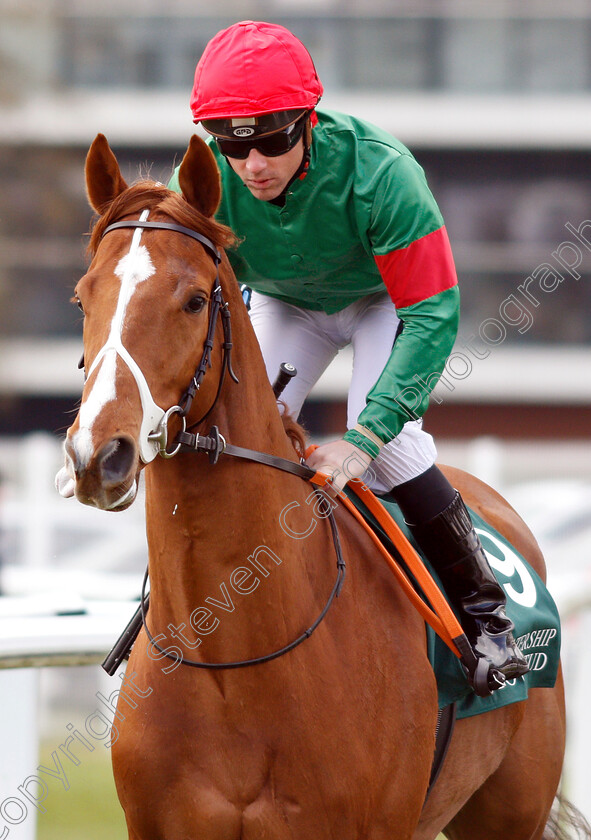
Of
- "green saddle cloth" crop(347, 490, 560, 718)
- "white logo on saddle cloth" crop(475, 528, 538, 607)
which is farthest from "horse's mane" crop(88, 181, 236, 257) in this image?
"white logo on saddle cloth" crop(475, 528, 538, 607)

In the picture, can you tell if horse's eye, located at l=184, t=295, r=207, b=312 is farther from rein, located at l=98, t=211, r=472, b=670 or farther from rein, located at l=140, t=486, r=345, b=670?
rein, located at l=140, t=486, r=345, b=670

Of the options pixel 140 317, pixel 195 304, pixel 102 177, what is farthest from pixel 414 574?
pixel 102 177

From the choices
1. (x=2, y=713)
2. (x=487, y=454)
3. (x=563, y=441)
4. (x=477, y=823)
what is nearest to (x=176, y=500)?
(x=2, y=713)

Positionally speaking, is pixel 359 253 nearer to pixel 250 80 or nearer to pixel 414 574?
pixel 250 80

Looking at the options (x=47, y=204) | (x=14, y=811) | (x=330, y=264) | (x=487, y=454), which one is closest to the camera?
(x=330, y=264)

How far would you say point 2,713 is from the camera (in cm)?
339

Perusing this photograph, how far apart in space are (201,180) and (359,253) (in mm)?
707

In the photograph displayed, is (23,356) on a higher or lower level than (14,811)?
lower

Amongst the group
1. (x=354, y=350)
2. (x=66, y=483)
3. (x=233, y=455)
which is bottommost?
(x=354, y=350)

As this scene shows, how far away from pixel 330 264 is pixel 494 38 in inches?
693

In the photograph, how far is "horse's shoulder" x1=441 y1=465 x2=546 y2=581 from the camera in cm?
388

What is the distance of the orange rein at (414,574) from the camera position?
9.48ft

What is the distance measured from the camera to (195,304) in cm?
234

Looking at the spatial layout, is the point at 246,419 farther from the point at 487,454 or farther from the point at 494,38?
the point at 494,38
